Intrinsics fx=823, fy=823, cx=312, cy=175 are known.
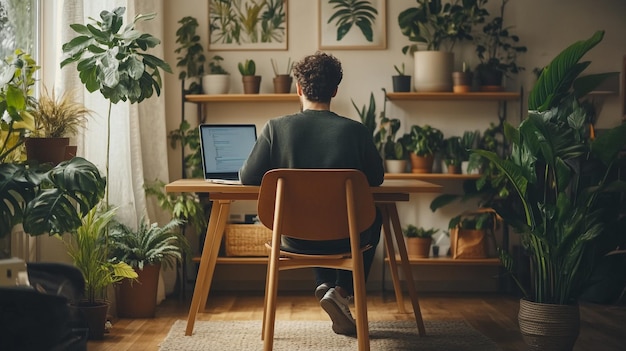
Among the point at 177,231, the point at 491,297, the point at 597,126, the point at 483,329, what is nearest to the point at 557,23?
the point at 597,126

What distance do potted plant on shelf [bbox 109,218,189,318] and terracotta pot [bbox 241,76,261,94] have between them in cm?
114

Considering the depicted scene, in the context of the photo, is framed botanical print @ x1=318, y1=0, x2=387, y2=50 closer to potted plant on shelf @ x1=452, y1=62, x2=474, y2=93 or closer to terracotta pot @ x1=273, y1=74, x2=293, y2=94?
terracotta pot @ x1=273, y1=74, x2=293, y2=94

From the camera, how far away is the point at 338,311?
12.2ft

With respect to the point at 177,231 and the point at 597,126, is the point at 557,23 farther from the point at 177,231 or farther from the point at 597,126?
the point at 177,231

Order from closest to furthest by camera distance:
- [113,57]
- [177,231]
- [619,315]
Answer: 1. [113,57]
2. [619,315]
3. [177,231]

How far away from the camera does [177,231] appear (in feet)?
16.3

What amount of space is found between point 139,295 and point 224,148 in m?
0.91

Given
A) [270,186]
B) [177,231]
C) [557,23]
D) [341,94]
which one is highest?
[557,23]

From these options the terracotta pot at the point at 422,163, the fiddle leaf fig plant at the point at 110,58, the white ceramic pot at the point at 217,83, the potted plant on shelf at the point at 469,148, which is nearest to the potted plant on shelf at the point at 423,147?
the terracotta pot at the point at 422,163

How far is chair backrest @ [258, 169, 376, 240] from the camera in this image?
125 inches

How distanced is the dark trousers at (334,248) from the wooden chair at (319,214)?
0.40 feet

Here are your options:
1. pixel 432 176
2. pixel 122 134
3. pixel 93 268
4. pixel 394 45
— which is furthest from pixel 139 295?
pixel 394 45

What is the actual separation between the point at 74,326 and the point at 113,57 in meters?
1.91

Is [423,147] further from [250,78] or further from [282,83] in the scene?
[250,78]
